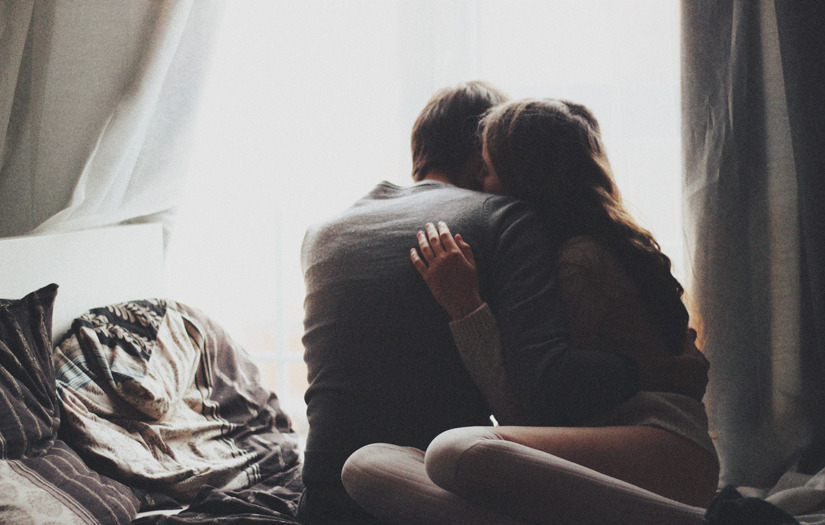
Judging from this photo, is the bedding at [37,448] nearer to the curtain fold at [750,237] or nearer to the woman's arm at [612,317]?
the woman's arm at [612,317]

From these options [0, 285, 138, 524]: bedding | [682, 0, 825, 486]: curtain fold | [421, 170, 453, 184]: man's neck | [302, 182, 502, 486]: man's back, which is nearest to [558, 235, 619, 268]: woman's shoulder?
[302, 182, 502, 486]: man's back

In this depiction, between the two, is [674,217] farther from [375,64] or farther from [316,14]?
[316,14]

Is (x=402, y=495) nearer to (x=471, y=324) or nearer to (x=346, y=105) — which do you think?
(x=471, y=324)

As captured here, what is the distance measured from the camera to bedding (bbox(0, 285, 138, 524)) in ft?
4.09

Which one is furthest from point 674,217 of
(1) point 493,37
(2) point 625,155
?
(1) point 493,37

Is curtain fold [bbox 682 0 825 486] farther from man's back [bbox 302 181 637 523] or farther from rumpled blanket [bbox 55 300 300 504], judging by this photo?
rumpled blanket [bbox 55 300 300 504]

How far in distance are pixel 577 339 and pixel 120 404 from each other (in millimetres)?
1032

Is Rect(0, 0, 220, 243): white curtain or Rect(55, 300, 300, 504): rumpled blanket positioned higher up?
Rect(0, 0, 220, 243): white curtain

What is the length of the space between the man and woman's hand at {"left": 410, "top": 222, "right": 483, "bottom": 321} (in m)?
0.04

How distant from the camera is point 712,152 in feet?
5.50

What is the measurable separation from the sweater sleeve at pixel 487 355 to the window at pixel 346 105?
594mm

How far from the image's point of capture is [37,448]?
1386mm

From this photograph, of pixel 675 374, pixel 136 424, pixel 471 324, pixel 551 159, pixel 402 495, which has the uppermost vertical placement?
pixel 551 159

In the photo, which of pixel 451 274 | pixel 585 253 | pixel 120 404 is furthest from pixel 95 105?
pixel 585 253
